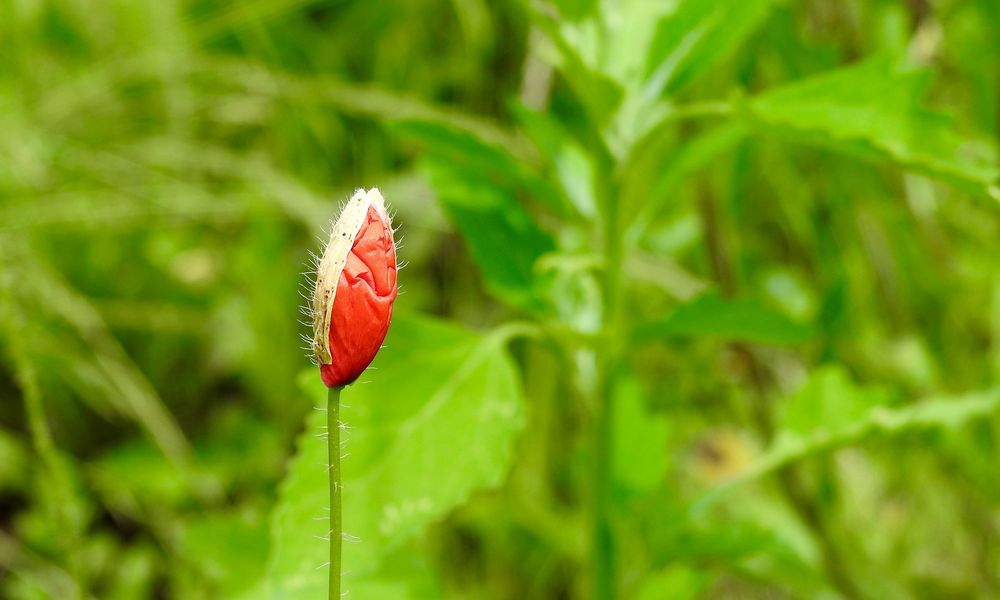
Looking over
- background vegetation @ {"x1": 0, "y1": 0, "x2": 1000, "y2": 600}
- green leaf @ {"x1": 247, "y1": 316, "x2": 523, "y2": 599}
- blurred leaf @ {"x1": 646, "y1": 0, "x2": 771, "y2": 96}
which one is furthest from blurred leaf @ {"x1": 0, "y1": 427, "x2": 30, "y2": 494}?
blurred leaf @ {"x1": 646, "y1": 0, "x2": 771, "y2": 96}

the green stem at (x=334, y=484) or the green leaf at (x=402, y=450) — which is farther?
the green leaf at (x=402, y=450)

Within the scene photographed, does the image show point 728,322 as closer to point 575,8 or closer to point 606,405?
point 606,405

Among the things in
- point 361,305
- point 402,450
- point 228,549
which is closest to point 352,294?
point 361,305

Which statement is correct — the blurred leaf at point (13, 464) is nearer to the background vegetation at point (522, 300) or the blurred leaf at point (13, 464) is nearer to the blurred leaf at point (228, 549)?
the background vegetation at point (522, 300)

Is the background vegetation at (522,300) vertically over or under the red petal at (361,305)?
over

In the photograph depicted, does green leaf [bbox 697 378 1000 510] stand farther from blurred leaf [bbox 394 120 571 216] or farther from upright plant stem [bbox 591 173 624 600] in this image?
blurred leaf [bbox 394 120 571 216]

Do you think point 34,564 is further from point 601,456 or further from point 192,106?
point 601,456

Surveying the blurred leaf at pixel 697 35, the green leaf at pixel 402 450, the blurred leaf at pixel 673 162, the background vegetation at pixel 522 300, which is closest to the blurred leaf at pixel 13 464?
the background vegetation at pixel 522 300
